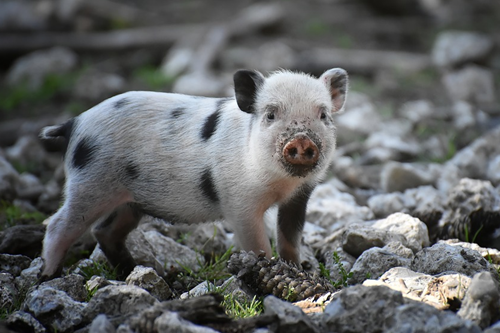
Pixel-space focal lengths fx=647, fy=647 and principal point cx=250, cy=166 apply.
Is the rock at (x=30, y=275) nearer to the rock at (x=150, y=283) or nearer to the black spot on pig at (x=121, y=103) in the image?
the rock at (x=150, y=283)

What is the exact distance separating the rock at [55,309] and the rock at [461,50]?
371 inches

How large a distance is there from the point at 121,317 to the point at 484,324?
6.00 ft

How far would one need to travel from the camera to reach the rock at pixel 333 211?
233 inches

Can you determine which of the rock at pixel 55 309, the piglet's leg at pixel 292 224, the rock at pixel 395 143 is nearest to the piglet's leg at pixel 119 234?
the piglet's leg at pixel 292 224

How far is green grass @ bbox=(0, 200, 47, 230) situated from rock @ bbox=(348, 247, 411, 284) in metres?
3.02

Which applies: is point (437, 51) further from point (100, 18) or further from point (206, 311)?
point (206, 311)

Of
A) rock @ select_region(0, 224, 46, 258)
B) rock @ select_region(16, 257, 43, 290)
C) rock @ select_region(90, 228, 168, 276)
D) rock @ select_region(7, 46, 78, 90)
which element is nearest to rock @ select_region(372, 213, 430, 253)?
rock @ select_region(90, 228, 168, 276)

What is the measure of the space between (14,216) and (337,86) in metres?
3.11

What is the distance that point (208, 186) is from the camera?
484 cm

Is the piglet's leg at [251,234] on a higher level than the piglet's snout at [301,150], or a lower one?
lower

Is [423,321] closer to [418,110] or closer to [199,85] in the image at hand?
[418,110]

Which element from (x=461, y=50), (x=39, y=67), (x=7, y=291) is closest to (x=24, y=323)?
(x=7, y=291)

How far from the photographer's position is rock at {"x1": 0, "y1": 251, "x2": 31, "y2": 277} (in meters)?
4.69

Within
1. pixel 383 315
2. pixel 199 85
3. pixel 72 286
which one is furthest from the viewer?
pixel 199 85
